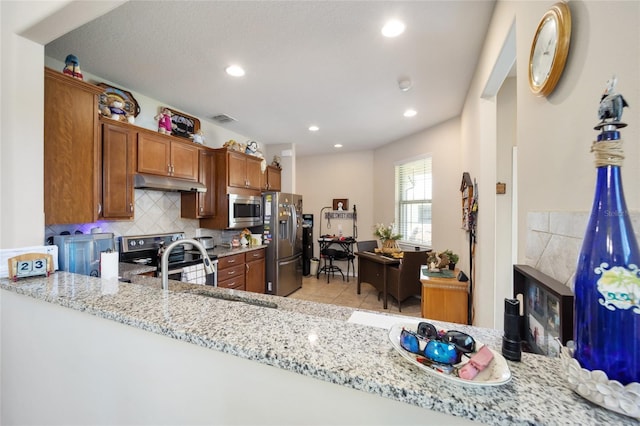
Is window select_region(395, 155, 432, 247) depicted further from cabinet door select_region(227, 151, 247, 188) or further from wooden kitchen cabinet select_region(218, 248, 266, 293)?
cabinet door select_region(227, 151, 247, 188)

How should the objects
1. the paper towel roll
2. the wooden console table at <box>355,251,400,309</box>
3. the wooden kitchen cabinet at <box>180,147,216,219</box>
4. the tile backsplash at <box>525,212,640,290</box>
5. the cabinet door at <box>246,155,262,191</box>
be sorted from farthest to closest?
the cabinet door at <box>246,155,262,191</box> < the wooden console table at <box>355,251,400,309</box> < the wooden kitchen cabinet at <box>180,147,216,219</box> < the paper towel roll < the tile backsplash at <box>525,212,640,290</box>

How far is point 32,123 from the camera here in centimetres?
146

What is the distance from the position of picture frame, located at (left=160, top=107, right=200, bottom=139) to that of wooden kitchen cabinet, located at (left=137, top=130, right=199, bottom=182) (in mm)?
222

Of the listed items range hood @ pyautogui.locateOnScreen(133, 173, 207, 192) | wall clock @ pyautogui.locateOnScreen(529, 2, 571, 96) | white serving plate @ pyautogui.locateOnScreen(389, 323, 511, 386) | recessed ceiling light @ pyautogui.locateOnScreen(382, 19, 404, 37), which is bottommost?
white serving plate @ pyautogui.locateOnScreen(389, 323, 511, 386)

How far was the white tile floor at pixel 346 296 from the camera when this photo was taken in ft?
12.4

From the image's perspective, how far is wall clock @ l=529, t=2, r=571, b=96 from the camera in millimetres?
777

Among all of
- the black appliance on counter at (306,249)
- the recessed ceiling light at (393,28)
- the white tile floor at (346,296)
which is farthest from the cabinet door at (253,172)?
the recessed ceiling light at (393,28)

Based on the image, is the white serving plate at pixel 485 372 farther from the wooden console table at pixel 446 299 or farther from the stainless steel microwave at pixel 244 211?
the stainless steel microwave at pixel 244 211

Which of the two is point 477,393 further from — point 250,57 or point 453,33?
point 250,57

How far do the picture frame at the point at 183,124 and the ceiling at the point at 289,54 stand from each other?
0.08m

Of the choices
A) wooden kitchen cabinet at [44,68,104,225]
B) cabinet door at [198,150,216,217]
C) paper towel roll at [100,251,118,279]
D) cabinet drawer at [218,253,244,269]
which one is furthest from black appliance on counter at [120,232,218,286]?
paper towel roll at [100,251,118,279]

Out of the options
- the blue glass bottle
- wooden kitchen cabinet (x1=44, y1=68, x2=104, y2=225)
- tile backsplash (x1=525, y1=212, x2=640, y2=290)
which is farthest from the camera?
wooden kitchen cabinet (x1=44, y1=68, x2=104, y2=225)

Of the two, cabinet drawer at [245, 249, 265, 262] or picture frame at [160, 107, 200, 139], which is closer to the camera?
picture frame at [160, 107, 200, 139]

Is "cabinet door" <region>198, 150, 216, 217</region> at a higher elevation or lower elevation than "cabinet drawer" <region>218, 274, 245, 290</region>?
higher
